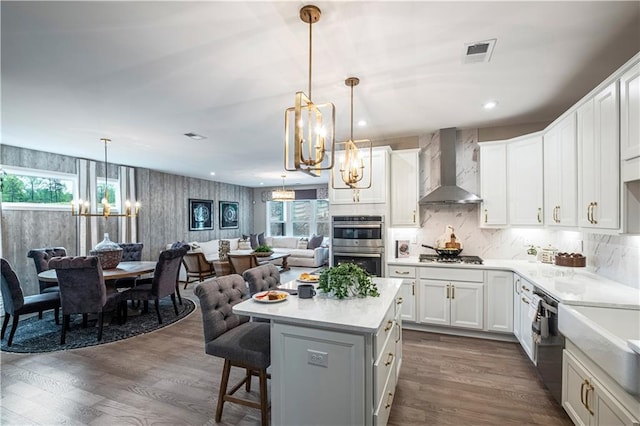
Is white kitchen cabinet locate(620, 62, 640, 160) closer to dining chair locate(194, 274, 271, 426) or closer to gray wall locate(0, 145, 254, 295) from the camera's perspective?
dining chair locate(194, 274, 271, 426)

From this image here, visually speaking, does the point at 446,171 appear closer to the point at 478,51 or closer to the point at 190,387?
the point at 478,51

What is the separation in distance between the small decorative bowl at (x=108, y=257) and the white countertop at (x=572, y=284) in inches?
172

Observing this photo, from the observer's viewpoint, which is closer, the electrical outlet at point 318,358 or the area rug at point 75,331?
the electrical outlet at point 318,358

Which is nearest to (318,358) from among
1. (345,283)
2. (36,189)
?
(345,283)

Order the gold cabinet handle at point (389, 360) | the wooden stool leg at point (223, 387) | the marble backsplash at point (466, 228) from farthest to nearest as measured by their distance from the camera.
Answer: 1. the marble backsplash at point (466, 228)
2. the wooden stool leg at point (223, 387)
3. the gold cabinet handle at point (389, 360)

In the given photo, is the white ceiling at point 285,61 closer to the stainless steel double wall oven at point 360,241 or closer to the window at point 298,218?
the stainless steel double wall oven at point 360,241

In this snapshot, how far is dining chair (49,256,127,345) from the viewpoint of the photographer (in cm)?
343

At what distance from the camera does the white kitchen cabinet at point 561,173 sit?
8.80 feet

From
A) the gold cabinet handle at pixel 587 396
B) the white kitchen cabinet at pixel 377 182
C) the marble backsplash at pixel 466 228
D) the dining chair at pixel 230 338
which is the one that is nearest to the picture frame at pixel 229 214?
the white kitchen cabinet at pixel 377 182

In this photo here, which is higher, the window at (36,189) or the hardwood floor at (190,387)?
the window at (36,189)

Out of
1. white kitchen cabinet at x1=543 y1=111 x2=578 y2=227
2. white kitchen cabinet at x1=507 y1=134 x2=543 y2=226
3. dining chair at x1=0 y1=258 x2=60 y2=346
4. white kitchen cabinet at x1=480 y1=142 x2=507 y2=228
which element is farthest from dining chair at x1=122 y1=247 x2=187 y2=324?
white kitchen cabinet at x1=543 y1=111 x2=578 y2=227

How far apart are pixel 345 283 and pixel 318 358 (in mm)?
569

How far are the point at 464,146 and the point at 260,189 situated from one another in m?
8.28

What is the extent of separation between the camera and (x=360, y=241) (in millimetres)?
4113
